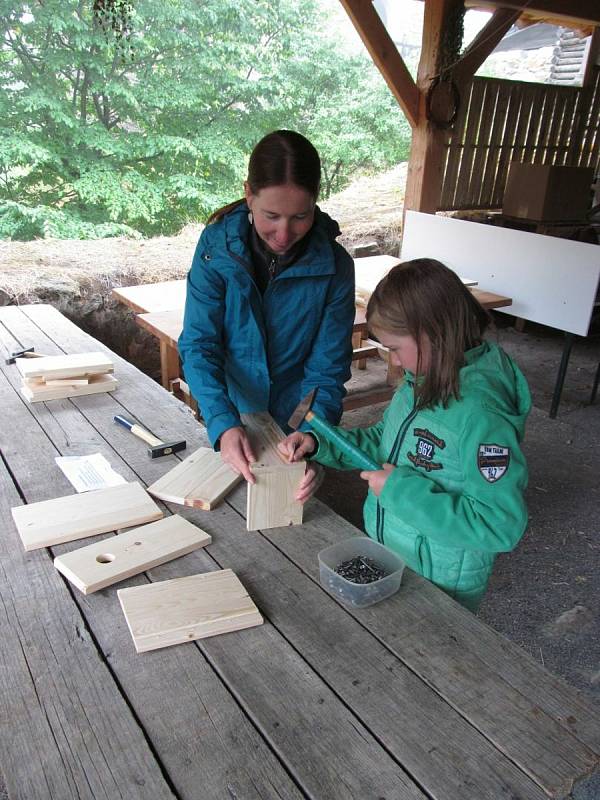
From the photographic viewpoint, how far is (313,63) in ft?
38.2

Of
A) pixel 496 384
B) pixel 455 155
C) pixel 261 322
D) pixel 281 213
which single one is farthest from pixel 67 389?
pixel 455 155

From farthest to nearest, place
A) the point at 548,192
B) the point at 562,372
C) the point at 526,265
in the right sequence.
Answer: the point at 548,192 < the point at 526,265 < the point at 562,372

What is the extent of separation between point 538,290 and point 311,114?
8.71m

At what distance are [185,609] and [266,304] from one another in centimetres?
98

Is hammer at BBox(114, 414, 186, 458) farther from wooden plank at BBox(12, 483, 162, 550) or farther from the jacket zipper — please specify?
the jacket zipper

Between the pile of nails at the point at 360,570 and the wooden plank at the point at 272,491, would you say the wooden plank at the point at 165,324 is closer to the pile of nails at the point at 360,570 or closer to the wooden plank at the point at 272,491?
the wooden plank at the point at 272,491

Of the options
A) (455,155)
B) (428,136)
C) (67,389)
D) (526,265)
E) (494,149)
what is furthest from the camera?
(494,149)

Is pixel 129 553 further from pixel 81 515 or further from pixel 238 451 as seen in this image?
pixel 238 451

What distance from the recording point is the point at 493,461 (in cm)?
125

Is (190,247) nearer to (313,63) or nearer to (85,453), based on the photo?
(85,453)

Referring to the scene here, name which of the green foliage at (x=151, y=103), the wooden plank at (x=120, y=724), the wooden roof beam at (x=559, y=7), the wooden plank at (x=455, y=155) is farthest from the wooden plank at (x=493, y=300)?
the green foliage at (x=151, y=103)

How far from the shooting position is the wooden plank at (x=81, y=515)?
4.84 feet

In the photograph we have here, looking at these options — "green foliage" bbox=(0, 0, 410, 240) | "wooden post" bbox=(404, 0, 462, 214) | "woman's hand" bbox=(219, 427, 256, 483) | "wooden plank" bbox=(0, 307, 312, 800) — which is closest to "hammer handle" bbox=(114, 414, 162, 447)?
"woman's hand" bbox=(219, 427, 256, 483)

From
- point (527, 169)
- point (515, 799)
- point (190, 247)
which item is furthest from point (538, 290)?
point (515, 799)
